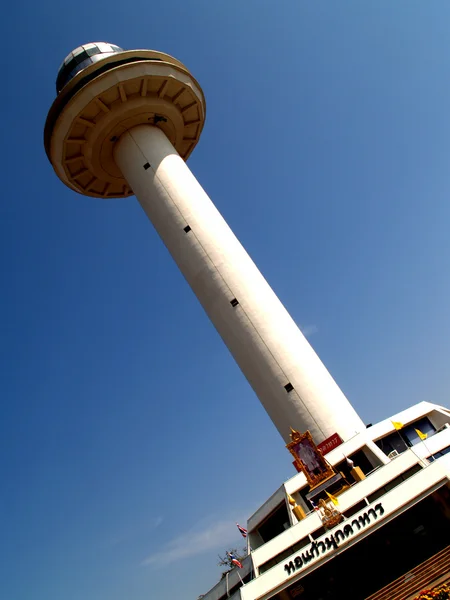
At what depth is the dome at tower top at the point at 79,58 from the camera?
34.5 m

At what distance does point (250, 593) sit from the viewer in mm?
18609

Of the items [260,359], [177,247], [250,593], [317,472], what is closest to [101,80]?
[177,247]

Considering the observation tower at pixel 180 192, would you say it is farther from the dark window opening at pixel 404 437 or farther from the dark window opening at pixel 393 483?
the dark window opening at pixel 393 483

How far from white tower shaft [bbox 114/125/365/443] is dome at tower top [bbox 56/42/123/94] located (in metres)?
7.84

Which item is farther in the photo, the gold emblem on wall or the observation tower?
the observation tower

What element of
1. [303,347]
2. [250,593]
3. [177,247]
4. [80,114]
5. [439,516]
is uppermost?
[80,114]

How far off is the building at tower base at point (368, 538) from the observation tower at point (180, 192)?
3019 mm

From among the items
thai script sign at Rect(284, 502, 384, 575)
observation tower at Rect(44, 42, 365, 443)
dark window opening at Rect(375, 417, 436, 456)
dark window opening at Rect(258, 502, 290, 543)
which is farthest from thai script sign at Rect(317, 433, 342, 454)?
dark window opening at Rect(258, 502, 290, 543)

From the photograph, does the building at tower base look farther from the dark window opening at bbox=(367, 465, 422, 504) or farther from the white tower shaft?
the white tower shaft

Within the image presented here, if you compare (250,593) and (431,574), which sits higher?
(250,593)

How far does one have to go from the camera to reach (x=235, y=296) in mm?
26359

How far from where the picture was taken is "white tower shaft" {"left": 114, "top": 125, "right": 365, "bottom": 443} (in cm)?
2339

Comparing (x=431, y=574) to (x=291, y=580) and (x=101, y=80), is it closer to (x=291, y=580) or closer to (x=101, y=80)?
(x=291, y=580)

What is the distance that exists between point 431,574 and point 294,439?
774cm
